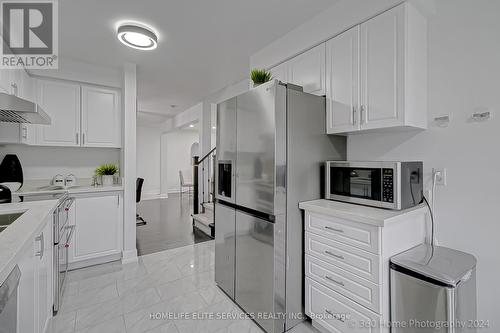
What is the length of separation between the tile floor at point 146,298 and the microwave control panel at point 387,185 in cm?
122

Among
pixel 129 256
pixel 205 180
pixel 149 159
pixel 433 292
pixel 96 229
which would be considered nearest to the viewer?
pixel 433 292

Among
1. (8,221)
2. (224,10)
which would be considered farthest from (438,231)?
(8,221)

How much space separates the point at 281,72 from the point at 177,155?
7562 mm

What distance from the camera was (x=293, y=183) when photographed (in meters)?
1.85

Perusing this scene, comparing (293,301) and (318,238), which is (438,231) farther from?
(293,301)

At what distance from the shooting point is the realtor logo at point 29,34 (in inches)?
78.7

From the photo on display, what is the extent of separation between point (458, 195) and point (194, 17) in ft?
8.66

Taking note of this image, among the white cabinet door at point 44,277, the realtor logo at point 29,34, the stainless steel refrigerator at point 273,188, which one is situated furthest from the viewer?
the realtor logo at point 29,34

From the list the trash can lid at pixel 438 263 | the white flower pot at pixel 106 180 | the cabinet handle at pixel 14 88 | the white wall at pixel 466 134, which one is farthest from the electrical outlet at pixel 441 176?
the cabinet handle at pixel 14 88

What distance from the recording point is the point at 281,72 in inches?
99.8

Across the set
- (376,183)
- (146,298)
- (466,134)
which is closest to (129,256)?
(146,298)

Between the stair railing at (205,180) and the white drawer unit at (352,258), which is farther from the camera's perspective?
the stair railing at (205,180)

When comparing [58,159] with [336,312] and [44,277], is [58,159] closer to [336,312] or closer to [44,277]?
[44,277]

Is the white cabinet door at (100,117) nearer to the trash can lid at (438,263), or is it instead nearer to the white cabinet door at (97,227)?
the white cabinet door at (97,227)
